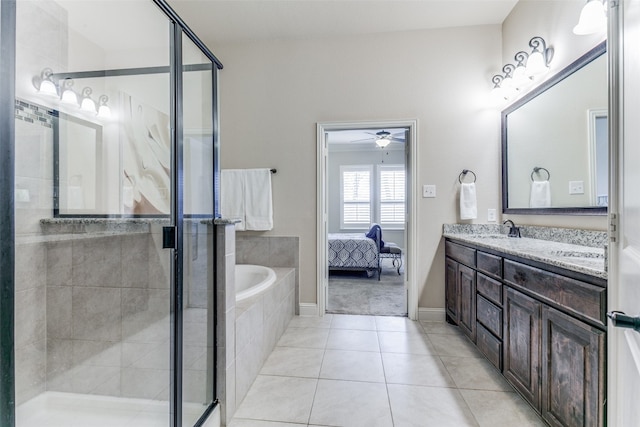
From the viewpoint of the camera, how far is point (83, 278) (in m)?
1.47

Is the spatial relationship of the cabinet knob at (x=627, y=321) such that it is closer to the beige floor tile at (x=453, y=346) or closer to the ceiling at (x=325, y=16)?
the beige floor tile at (x=453, y=346)

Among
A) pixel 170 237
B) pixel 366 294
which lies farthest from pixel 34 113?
pixel 366 294

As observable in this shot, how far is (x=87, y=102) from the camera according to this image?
1580 millimetres

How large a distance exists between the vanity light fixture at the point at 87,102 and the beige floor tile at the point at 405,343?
8.13 feet

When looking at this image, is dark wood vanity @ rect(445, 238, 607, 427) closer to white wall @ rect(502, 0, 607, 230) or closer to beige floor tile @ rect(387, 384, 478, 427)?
beige floor tile @ rect(387, 384, 478, 427)

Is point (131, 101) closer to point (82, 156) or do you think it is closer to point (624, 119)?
point (82, 156)

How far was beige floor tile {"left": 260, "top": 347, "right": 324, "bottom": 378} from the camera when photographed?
187cm

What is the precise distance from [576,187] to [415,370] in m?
1.60

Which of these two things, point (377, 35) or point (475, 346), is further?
point (377, 35)

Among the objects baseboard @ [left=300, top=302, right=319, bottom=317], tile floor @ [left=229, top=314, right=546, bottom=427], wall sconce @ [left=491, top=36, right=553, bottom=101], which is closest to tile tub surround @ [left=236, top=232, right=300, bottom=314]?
baseboard @ [left=300, top=302, right=319, bottom=317]

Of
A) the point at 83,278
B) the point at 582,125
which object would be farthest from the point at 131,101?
the point at 582,125

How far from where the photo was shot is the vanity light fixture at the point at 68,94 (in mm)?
1513

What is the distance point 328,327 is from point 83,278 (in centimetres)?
187

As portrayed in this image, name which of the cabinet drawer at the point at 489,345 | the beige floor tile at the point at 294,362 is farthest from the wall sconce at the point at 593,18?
the beige floor tile at the point at 294,362
